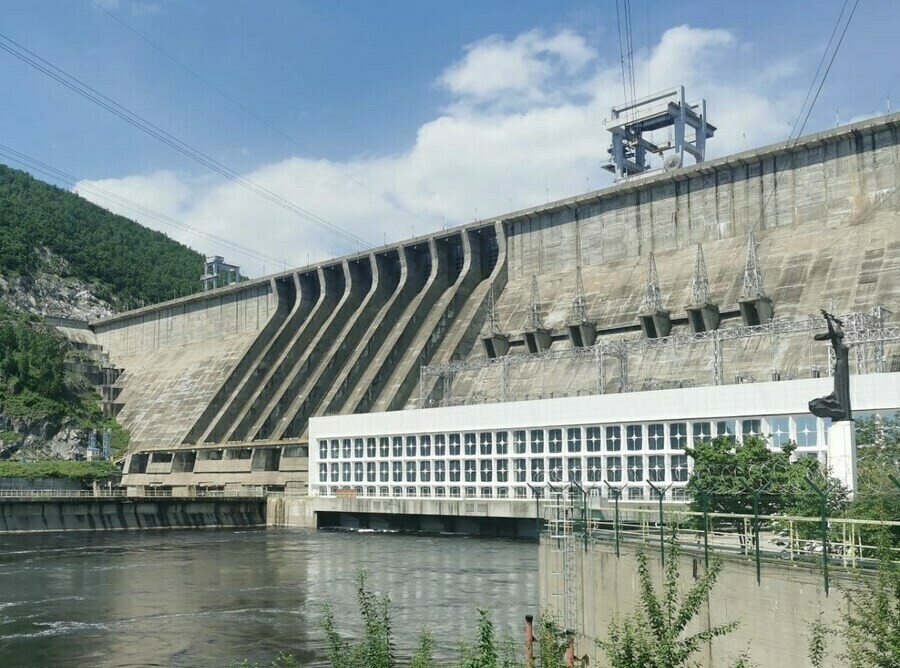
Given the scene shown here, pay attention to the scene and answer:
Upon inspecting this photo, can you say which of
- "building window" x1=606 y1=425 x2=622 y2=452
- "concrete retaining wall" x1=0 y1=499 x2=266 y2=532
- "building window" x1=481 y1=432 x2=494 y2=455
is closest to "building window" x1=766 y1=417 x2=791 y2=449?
"building window" x1=606 y1=425 x2=622 y2=452

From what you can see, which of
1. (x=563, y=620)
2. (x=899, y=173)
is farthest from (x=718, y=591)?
(x=899, y=173)

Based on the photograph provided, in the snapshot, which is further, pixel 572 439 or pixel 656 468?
pixel 572 439

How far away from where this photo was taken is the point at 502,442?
181ft

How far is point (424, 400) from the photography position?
6794cm

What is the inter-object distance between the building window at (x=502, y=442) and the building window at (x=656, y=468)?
9635mm

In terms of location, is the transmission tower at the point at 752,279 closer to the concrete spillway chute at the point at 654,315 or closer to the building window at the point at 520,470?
the concrete spillway chute at the point at 654,315

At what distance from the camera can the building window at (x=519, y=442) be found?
5428cm

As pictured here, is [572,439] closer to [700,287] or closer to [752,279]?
[700,287]

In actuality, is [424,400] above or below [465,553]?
above

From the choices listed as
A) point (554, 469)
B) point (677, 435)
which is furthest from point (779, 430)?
point (554, 469)

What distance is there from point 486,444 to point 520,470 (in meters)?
2.85

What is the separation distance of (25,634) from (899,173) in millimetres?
51701

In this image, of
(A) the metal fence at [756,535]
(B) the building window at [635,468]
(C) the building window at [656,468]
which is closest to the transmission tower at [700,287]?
(B) the building window at [635,468]

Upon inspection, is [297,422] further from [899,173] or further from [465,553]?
[899,173]
